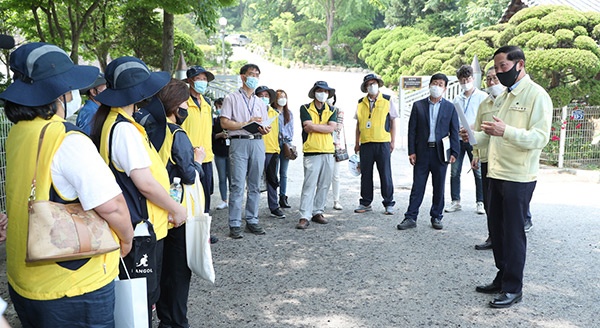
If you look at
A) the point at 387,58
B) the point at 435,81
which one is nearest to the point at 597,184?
the point at 435,81

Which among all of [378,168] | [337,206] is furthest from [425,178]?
[337,206]

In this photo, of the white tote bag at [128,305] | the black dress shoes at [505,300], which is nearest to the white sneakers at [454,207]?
the black dress shoes at [505,300]

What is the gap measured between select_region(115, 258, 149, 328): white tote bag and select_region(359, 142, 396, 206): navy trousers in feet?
18.5

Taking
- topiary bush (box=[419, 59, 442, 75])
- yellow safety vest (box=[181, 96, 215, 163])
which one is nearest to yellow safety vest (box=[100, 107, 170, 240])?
yellow safety vest (box=[181, 96, 215, 163])

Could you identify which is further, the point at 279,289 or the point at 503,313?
the point at 279,289

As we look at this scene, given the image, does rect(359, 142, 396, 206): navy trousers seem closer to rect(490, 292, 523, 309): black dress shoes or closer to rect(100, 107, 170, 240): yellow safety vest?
rect(490, 292, 523, 309): black dress shoes

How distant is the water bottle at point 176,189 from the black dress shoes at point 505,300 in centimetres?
267

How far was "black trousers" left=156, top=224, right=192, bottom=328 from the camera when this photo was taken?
3742 millimetres

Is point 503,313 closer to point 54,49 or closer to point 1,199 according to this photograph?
point 54,49

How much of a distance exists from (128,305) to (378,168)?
5769 millimetres

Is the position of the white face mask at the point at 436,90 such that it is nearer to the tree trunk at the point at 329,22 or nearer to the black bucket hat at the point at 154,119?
the black bucket hat at the point at 154,119

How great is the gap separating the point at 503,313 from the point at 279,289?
1.90m

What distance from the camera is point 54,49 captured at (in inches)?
95.1

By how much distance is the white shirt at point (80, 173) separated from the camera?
2.18 m
